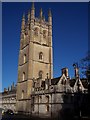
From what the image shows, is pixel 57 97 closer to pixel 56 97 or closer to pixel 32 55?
pixel 56 97

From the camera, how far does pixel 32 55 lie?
40438mm

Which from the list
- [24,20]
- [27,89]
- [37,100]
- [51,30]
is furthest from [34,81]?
[24,20]

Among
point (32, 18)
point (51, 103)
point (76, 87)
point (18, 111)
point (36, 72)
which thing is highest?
point (32, 18)

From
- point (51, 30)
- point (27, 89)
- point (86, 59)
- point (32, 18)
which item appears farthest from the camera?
point (51, 30)

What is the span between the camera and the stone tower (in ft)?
128

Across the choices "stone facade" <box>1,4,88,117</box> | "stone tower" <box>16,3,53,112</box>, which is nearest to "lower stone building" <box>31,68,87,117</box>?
"stone facade" <box>1,4,88,117</box>

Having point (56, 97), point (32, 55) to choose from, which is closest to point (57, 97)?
point (56, 97)

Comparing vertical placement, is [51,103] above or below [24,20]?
below

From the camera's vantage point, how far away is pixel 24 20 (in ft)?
163

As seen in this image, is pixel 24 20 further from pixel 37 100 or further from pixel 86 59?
pixel 86 59

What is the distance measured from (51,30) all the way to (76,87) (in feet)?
63.8

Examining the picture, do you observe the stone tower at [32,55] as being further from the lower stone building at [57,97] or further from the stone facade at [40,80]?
the lower stone building at [57,97]

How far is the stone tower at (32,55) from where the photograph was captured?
128 ft

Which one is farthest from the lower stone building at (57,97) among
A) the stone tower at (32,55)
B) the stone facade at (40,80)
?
the stone tower at (32,55)
